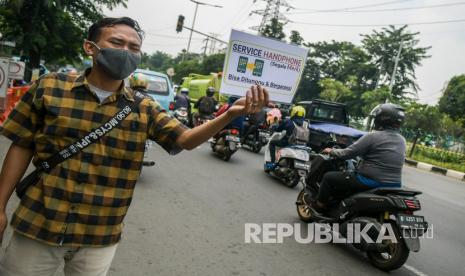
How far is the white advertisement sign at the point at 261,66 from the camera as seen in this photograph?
11.9 ft

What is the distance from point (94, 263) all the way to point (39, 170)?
0.48 metres

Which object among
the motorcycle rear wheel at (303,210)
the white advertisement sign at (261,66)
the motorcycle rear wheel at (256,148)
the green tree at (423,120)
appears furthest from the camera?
the green tree at (423,120)

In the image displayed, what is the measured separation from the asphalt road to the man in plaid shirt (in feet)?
5.58

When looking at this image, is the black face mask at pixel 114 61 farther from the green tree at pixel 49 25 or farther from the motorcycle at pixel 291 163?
the green tree at pixel 49 25

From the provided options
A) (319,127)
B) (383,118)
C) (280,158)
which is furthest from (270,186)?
(319,127)

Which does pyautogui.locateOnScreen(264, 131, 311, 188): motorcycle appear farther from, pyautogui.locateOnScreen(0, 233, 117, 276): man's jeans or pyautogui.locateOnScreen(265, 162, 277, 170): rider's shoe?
pyautogui.locateOnScreen(0, 233, 117, 276): man's jeans

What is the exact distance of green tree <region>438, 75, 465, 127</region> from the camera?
132ft

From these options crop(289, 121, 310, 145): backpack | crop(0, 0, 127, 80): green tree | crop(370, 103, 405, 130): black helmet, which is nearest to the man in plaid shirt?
crop(370, 103, 405, 130): black helmet

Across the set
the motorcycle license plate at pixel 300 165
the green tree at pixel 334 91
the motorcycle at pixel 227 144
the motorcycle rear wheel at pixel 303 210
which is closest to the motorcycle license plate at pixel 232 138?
the motorcycle at pixel 227 144

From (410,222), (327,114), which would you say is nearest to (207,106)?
(327,114)

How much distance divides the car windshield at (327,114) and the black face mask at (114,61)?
11124mm

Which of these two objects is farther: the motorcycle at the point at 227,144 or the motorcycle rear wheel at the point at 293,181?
Answer: the motorcycle at the point at 227,144

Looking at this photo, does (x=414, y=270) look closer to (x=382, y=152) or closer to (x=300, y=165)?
(x=382, y=152)

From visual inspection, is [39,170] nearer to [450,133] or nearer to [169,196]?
[169,196]
